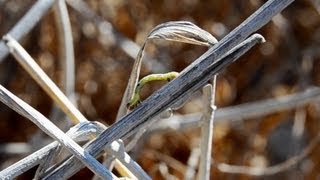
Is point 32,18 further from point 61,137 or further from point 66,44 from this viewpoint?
point 61,137

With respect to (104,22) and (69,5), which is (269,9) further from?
(104,22)

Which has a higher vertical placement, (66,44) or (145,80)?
(66,44)

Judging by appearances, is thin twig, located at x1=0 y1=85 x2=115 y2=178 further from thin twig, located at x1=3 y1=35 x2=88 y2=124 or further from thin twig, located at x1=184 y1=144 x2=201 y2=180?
thin twig, located at x1=184 y1=144 x2=201 y2=180

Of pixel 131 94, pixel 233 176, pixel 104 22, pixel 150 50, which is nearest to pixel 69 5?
pixel 104 22

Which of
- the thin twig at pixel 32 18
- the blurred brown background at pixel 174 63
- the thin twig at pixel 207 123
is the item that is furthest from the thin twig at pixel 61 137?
the blurred brown background at pixel 174 63

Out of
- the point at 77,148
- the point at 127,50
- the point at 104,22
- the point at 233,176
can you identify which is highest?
the point at 104,22

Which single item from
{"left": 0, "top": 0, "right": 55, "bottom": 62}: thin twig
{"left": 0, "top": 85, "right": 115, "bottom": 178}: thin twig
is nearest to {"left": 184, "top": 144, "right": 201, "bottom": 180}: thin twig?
{"left": 0, "top": 0, "right": 55, "bottom": 62}: thin twig

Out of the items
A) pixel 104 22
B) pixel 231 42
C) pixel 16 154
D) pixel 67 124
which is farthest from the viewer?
pixel 104 22

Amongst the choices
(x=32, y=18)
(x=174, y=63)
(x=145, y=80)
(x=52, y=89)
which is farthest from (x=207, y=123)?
(x=174, y=63)
